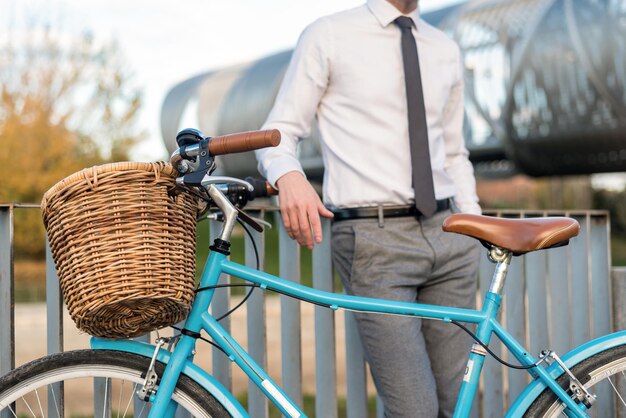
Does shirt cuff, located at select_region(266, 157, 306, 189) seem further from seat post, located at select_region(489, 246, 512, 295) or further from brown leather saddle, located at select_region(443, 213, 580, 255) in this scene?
seat post, located at select_region(489, 246, 512, 295)

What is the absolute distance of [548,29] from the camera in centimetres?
1884

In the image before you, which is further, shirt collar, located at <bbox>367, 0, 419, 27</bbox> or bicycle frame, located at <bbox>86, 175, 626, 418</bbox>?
shirt collar, located at <bbox>367, 0, 419, 27</bbox>

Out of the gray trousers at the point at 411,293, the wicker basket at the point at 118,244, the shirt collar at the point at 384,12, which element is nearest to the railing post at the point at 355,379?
the gray trousers at the point at 411,293

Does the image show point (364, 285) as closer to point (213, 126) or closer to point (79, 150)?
point (79, 150)

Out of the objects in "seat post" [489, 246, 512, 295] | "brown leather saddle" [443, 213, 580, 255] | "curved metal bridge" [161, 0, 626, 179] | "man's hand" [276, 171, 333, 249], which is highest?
"curved metal bridge" [161, 0, 626, 179]

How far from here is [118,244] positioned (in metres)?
2.22

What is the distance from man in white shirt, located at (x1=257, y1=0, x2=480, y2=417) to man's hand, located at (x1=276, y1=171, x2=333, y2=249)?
0.62ft

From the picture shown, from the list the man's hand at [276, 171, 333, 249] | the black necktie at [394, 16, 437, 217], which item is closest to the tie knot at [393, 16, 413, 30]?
the black necktie at [394, 16, 437, 217]

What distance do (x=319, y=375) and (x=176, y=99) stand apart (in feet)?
113

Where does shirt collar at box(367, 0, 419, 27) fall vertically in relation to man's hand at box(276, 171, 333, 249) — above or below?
above

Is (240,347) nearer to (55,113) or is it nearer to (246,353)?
(246,353)

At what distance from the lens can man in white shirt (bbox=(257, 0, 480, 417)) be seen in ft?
9.00

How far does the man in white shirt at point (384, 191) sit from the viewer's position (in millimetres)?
2744

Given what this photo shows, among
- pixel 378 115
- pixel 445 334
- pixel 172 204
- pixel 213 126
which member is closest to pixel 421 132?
pixel 378 115
